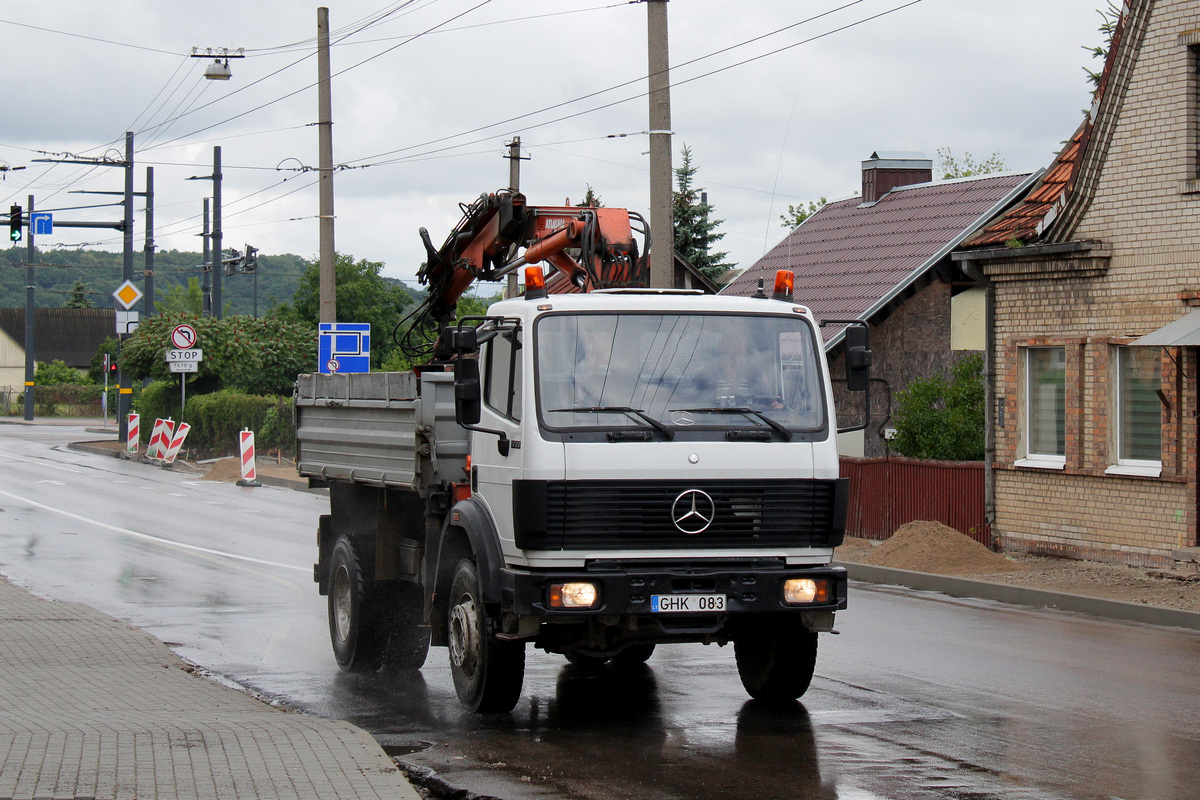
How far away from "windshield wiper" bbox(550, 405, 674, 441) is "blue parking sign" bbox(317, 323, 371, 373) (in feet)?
57.5

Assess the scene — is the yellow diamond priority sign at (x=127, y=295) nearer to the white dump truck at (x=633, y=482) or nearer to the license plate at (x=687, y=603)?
the white dump truck at (x=633, y=482)

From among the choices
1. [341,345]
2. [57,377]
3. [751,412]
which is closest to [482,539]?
[751,412]

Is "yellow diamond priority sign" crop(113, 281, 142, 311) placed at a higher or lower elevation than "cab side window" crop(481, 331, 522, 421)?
higher

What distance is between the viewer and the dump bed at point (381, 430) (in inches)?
367

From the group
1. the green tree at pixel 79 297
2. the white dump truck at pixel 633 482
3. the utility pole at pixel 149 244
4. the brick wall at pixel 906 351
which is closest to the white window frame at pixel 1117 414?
the brick wall at pixel 906 351

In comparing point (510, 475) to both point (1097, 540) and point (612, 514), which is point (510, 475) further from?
point (1097, 540)

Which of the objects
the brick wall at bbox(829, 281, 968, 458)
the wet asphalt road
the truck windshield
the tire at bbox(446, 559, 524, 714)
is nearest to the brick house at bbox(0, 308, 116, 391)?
the brick wall at bbox(829, 281, 968, 458)

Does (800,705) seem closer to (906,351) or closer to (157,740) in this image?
(157,740)

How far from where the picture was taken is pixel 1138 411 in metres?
16.6

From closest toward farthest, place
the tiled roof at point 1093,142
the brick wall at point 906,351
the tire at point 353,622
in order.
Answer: the tire at point 353,622
the tiled roof at point 1093,142
the brick wall at point 906,351

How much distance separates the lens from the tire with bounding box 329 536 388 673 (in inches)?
413

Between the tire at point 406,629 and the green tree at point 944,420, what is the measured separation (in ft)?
36.0

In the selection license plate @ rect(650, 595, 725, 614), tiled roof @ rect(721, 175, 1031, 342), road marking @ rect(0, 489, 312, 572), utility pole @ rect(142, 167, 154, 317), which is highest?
utility pole @ rect(142, 167, 154, 317)

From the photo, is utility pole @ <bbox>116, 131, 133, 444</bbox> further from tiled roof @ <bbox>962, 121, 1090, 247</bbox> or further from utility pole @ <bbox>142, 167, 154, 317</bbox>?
tiled roof @ <bbox>962, 121, 1090, 247</bbox>
